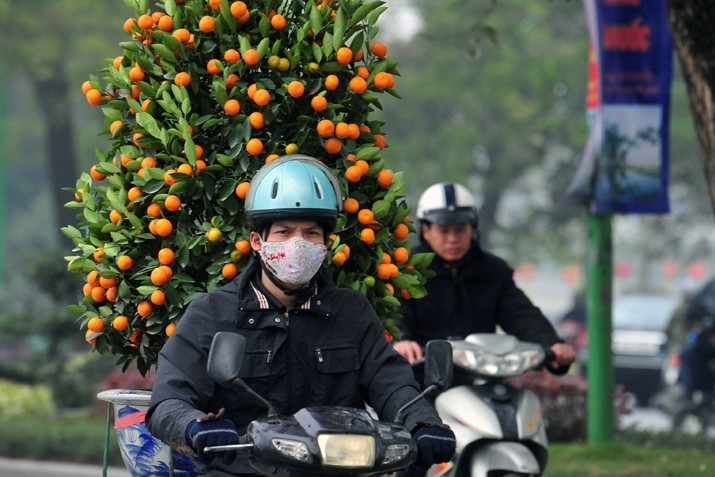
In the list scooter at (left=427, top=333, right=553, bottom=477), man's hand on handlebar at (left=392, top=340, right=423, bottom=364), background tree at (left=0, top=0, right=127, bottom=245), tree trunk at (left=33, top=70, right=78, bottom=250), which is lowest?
scooter at (left=427, top=333, right=553, bottom=477)

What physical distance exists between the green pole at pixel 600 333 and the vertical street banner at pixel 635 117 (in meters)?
0.64

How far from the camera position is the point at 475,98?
30.1 meters

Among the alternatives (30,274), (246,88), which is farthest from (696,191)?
(246,88)

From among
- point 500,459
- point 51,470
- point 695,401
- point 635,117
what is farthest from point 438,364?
point 695,401

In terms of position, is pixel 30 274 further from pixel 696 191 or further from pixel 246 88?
pixel 696 191

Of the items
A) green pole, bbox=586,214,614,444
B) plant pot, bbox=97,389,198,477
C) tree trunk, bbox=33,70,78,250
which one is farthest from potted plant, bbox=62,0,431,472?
tree trunk, bbox=33,70,78,250

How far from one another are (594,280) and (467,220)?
4471 mm

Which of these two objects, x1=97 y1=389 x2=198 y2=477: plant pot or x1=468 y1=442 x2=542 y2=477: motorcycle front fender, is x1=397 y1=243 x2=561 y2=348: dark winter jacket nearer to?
x1=468 y1=442 x2=542 y2=477: motorcycle front fender

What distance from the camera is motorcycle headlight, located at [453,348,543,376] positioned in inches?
247

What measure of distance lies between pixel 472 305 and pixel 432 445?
3.28 metres

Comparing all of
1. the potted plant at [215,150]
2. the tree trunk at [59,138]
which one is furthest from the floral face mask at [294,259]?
the tree trunk at [59,138]

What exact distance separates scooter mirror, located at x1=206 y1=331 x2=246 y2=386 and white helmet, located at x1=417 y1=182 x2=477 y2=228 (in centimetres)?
346

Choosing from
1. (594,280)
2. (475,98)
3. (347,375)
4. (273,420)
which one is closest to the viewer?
(273,420)

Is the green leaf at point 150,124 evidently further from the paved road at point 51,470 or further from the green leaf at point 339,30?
the paved road at point 51,470
